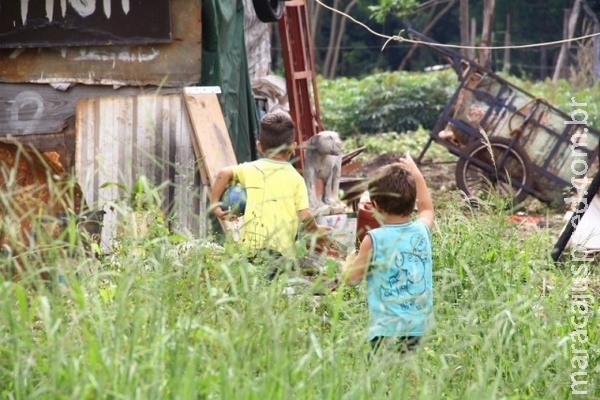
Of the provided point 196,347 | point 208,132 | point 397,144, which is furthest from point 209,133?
point 397,144

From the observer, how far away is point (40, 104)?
9375 mm

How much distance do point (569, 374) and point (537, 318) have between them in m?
0.51

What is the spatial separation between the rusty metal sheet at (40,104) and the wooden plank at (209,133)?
39 centimetres

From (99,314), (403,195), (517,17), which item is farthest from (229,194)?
(517,17)

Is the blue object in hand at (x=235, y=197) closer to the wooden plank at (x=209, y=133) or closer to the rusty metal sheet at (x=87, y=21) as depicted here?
the wooden plank at (x=209, y=133)

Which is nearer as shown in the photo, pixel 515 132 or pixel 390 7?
pixel 515 132

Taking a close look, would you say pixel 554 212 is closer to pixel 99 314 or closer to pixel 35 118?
pixel 35 118

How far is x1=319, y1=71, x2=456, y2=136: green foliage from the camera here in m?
25.7

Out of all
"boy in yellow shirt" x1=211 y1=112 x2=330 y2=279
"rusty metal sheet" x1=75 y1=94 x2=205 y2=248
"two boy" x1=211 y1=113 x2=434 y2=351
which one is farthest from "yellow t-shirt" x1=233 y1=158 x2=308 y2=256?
"rusty metal sheet" x1=75 y1=94 x2=205 y2=248

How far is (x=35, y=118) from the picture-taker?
9.34 meters

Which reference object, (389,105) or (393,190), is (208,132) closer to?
(393,190)

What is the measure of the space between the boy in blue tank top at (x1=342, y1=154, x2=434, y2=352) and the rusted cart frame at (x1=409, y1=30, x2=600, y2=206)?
9.45 meters

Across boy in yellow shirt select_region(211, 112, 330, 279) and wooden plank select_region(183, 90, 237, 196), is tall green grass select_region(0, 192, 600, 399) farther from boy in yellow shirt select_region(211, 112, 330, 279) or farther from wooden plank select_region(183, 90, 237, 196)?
wooden plank select_region(183, 90, 237, 196)

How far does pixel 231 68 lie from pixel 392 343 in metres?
5.41
